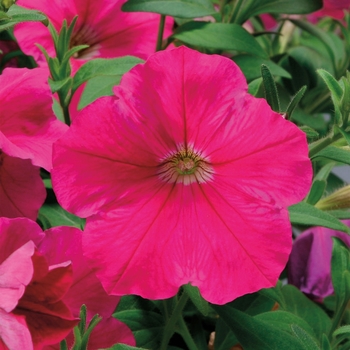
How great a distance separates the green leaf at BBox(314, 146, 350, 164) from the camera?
46 centimetres

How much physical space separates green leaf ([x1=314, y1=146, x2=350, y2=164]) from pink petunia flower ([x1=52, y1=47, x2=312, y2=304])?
0.25 ft

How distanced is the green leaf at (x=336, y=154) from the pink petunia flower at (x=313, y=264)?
186 mm

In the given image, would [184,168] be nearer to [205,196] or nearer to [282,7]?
[205,196]

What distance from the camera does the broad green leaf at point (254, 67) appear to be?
0.63 metres

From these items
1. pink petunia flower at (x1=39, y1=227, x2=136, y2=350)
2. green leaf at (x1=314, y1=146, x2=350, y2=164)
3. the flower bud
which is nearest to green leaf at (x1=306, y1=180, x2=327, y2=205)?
the flower bud

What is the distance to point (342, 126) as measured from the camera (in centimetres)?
46

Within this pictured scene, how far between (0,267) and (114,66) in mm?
203

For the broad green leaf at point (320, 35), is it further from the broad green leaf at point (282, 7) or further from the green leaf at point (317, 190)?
the green leaf at point (317, 190)

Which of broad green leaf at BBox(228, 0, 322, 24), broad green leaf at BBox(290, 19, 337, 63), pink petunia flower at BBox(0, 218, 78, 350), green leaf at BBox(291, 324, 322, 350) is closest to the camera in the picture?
pink petunia flower at BBox(0, 218, 78, 350)

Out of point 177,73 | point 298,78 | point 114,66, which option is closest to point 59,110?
point 114,66

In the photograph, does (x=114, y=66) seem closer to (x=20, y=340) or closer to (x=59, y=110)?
(x=59, y=110)

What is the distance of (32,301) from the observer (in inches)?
13.5

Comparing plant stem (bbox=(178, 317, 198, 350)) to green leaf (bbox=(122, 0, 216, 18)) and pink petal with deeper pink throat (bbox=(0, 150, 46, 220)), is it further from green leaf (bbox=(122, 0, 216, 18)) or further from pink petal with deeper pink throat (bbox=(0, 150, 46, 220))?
green leaf (bbox=(122, 0, 216, 18))

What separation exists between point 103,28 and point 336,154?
0.87 ft
